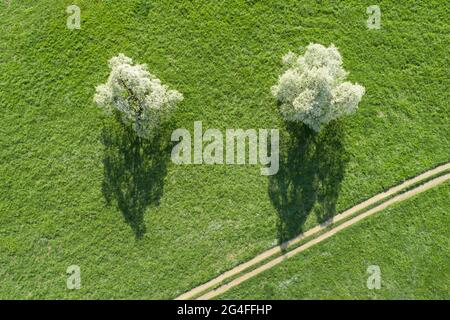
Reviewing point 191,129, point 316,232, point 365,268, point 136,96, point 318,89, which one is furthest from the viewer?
point 191,129

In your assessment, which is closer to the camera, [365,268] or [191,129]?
[365,268]

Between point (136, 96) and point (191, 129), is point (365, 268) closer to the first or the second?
point (191, 129)

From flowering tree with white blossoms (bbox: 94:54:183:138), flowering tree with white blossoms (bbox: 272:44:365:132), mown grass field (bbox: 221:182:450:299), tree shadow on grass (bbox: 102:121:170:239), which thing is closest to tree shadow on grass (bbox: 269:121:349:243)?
flowering tree with white blossoms (bbox: 272:44:365:132)

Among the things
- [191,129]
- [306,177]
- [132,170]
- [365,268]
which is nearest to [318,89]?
[306,177]

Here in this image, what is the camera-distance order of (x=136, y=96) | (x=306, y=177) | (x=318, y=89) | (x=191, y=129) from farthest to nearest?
(x=191, y=129) → (x=306, y=177) → (x=136, y=96) → (x=318, y=89)

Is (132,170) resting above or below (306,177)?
above

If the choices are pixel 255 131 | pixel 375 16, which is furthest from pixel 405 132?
pixel 255 131

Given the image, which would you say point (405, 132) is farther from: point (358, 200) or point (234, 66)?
point (234, 66)
